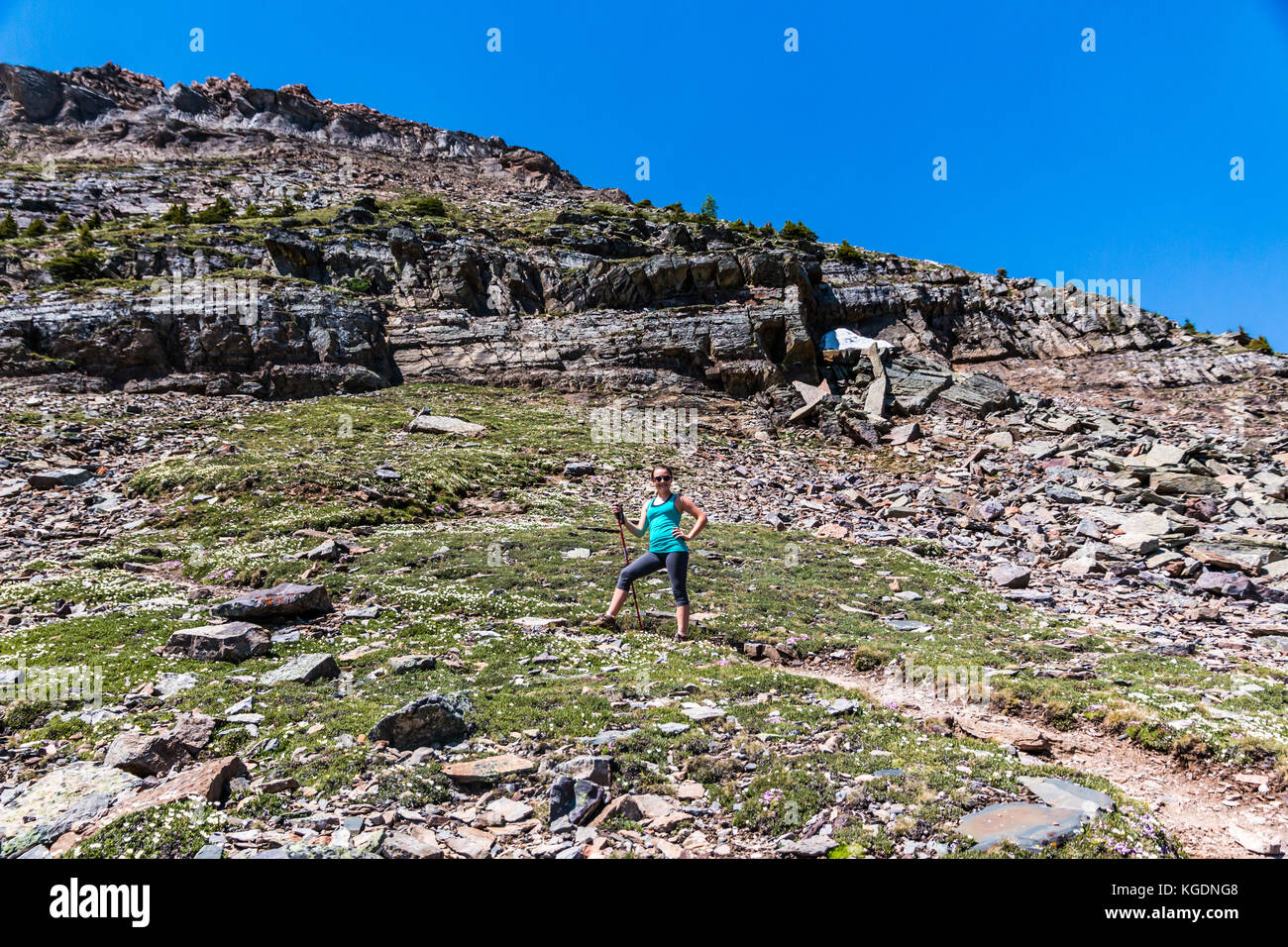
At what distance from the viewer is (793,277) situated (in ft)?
175

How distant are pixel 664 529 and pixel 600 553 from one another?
25.2ft

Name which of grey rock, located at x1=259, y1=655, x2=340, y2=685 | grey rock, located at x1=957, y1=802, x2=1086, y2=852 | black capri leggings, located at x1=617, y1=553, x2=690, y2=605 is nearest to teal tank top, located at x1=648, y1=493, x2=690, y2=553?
black capri leggings, located at x1=617, y1=553, x2=690, y2=605

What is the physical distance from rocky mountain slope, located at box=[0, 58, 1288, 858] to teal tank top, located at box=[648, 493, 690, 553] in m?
1.98

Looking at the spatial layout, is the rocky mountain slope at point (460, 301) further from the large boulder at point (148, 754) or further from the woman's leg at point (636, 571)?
the large boulder at point (148, 754)

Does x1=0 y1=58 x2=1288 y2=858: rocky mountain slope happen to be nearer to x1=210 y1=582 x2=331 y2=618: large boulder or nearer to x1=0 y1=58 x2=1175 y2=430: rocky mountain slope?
x1=210 y1=582 x2=331 y2=618: large boulder

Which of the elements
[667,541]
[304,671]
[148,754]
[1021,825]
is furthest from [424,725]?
[1021,825]

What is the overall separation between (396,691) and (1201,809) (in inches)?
410

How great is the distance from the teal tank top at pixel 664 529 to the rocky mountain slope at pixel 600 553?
198 centimetres

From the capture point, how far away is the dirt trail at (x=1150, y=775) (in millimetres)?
5875

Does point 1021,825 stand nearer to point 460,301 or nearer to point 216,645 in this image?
point 216,645

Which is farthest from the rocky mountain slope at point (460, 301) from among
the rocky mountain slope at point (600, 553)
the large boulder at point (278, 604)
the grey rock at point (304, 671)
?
the grey rock at point (304, 671)

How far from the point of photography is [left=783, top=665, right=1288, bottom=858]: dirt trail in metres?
5.88

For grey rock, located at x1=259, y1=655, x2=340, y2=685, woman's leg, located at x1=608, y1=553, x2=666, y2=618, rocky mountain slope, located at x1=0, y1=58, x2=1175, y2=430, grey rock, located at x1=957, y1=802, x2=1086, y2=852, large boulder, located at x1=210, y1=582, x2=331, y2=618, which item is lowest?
grey rock, located at x1=259, y1=655, x2=340, y2=685
